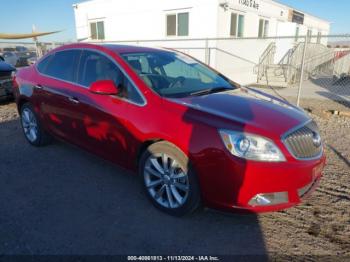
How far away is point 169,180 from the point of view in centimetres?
308

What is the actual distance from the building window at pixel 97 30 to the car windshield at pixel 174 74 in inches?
472

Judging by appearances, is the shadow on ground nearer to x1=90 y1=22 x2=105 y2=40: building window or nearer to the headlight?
the headlight

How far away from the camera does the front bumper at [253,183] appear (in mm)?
2533

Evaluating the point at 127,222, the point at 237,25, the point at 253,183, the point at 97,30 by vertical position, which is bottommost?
the point at 127,222

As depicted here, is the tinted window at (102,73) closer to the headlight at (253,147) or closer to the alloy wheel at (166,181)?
the alloy wheel at (166,181)

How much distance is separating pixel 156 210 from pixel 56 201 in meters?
1.17

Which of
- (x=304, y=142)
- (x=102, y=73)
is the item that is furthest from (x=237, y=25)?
(x=304, y=142)

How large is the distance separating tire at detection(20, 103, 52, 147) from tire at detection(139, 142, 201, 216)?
245cm

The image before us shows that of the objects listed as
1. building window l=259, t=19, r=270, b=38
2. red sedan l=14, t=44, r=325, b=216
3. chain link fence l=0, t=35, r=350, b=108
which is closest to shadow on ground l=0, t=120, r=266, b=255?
red sedan l=14, t=44, r=325, b=216

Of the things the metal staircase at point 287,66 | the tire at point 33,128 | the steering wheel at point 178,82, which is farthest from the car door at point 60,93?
the metal staircase at point 287,66

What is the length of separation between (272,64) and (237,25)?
3757mm

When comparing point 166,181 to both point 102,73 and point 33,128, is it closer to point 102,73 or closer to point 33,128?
point 102,73

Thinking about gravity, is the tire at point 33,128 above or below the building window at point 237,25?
below

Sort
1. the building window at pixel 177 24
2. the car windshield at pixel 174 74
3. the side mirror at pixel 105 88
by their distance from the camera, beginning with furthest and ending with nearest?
1. the building window at pixel 177 24
2. the car windshield at pixel 174 74
3. the side mirror at pixel 105 88
